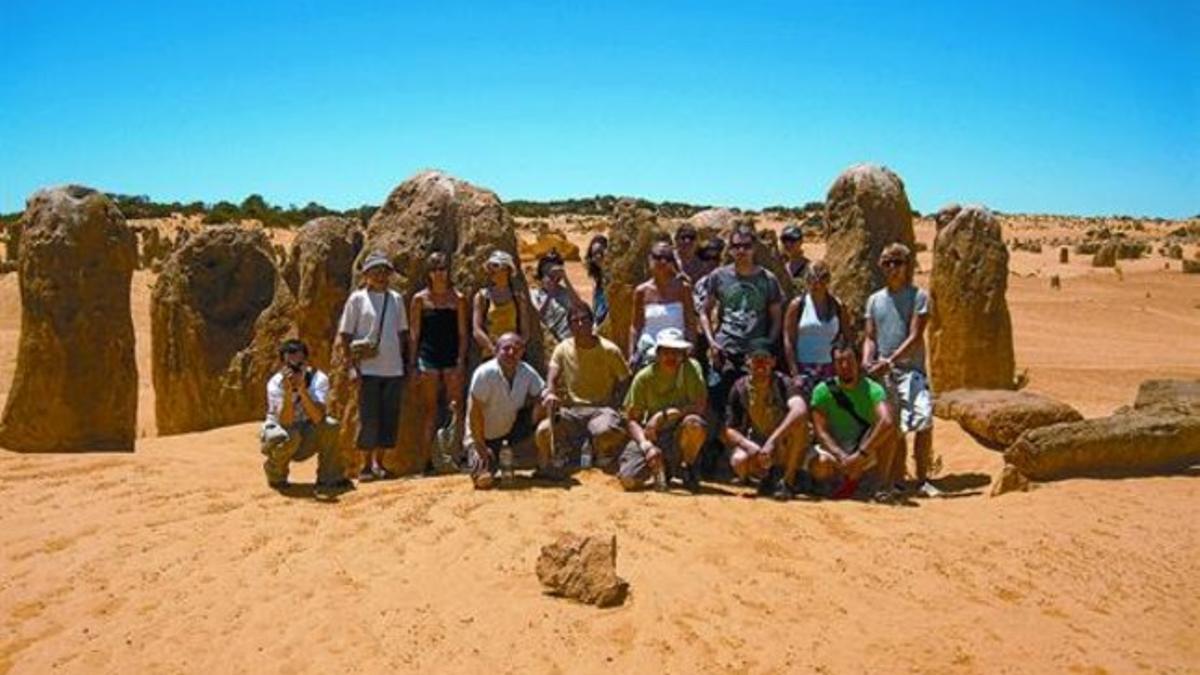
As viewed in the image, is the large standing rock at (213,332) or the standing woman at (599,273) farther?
the large standing rock at (213,332)

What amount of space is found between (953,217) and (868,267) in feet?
7.41

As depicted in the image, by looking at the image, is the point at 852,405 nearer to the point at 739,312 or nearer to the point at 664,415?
the point at 739,312

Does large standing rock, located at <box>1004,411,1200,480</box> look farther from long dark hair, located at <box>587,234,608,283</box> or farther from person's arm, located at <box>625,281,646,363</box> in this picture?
long dark hair, located at <box>587,234,608,283</box>

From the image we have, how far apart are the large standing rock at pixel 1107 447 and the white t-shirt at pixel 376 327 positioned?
452 cm

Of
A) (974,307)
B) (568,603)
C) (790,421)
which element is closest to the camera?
(568,603)

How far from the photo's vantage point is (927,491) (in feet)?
25.4

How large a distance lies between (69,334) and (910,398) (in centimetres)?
655

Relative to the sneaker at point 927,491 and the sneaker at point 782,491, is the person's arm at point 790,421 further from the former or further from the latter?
the sneaker at point 927,491

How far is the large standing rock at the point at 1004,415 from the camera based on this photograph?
363 inches

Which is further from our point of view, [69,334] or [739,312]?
[69,334]

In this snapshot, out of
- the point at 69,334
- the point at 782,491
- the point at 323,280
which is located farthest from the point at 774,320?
the point at 69,334

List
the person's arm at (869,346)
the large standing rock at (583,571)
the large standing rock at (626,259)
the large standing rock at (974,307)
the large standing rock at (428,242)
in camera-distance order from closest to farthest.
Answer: the large standing rock at (583,571) < the person's arm at (869,346) < the large standing rock at (428,242) < the large standing rock at (626,259) < the large standing rock at (974,307)

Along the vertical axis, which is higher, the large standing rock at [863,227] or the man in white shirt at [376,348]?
the large standing rock at [863,227]

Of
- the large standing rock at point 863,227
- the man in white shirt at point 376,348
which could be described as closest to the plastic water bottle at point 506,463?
the man in white shirt at point 376,348
